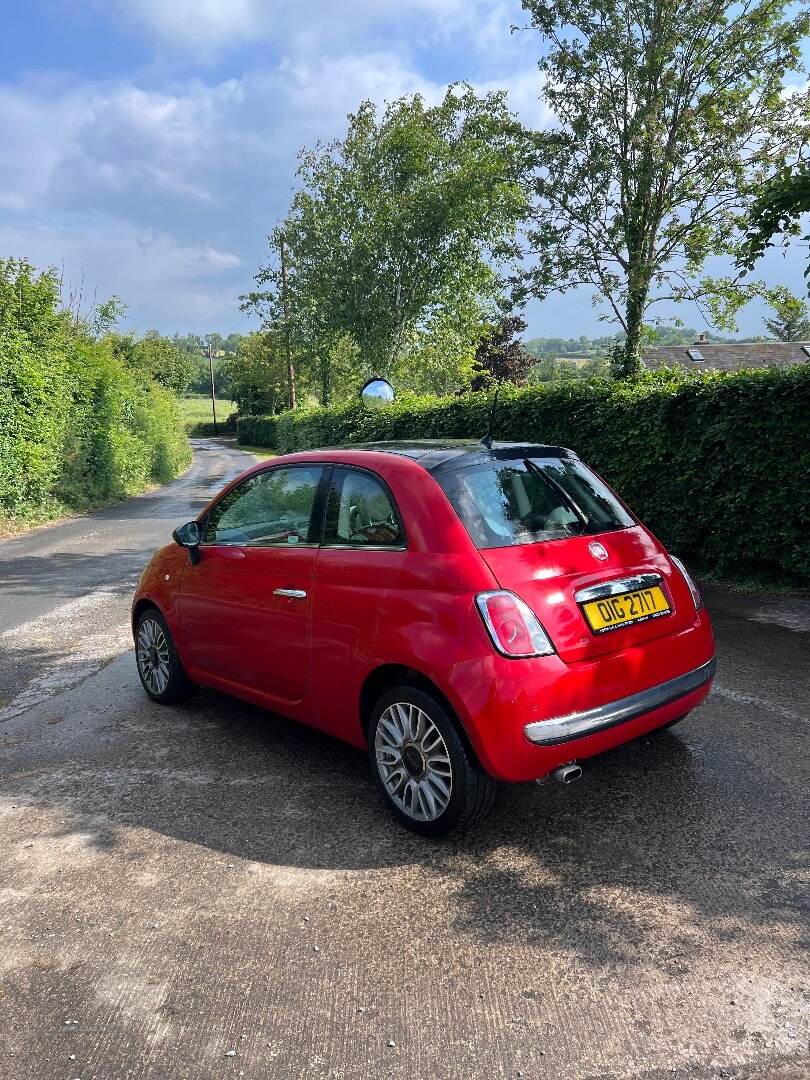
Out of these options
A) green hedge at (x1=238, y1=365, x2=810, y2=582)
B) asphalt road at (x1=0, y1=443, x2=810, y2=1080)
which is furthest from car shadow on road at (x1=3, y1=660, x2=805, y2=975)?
green hedge at (x1=238, y1=365, x2=810, y2=582)

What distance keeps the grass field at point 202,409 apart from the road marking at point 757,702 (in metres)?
94.2

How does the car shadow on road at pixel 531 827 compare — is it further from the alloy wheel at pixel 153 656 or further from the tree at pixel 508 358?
the tree at pixel 508 358

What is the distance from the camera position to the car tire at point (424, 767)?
3131 mm

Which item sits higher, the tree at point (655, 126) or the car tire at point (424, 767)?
the tree at point (655, 126)

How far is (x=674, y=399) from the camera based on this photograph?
26.9 ft

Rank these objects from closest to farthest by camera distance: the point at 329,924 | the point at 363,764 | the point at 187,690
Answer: the point at 329,924
the point at 363,764
the point at 187,690

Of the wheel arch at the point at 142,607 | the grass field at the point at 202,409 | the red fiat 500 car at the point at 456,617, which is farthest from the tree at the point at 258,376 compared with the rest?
the red fiat 500 car at the point at 456,617

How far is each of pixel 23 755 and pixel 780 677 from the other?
4857 millimetres

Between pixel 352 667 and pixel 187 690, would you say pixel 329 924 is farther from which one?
pixel 187 690

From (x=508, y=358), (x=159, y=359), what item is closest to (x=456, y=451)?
(x=508, y=358)

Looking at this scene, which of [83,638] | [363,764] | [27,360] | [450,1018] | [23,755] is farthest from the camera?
[27,360]

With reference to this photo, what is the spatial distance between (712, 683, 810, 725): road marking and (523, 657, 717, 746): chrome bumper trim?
128cm

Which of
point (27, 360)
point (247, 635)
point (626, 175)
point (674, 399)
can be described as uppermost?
point (626, 175)

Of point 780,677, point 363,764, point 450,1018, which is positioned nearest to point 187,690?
point 363,764
